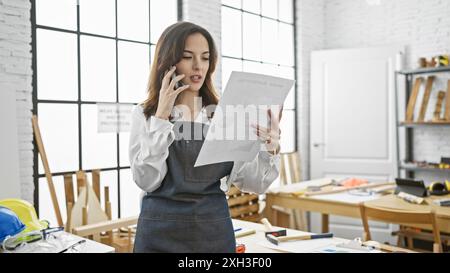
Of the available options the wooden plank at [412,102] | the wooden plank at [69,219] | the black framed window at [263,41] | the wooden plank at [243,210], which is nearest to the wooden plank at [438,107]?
the wooden plank at [412,102]

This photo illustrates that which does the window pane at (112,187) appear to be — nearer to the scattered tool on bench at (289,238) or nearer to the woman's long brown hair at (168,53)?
the scattered tool on bench at (289,238)

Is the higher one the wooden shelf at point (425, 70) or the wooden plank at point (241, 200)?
the wooden shelf at point (425, 70)

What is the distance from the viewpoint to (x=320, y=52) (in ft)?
17.0

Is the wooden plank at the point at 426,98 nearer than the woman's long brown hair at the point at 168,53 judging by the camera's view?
No

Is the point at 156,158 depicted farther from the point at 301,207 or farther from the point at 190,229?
the point at 301,207

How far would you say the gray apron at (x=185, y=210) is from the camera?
4.34ft

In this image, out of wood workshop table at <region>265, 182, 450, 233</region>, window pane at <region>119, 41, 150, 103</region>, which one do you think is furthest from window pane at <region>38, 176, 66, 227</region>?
wood workshop table at <region>265, 182, 450, 233</region>

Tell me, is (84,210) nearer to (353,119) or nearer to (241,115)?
(241,115)

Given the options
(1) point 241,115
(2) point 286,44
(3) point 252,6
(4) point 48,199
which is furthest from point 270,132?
(2) point 286,44

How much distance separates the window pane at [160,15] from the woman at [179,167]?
2443 mm

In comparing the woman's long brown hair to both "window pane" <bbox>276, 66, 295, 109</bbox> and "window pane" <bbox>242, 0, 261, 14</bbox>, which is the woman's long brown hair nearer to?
"window pane" <bbox>242, 0, 261, 14</bbox>

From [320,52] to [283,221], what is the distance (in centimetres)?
212

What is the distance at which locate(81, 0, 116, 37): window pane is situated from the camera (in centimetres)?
321

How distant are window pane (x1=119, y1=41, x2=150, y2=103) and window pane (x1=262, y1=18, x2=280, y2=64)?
66.5 inches
